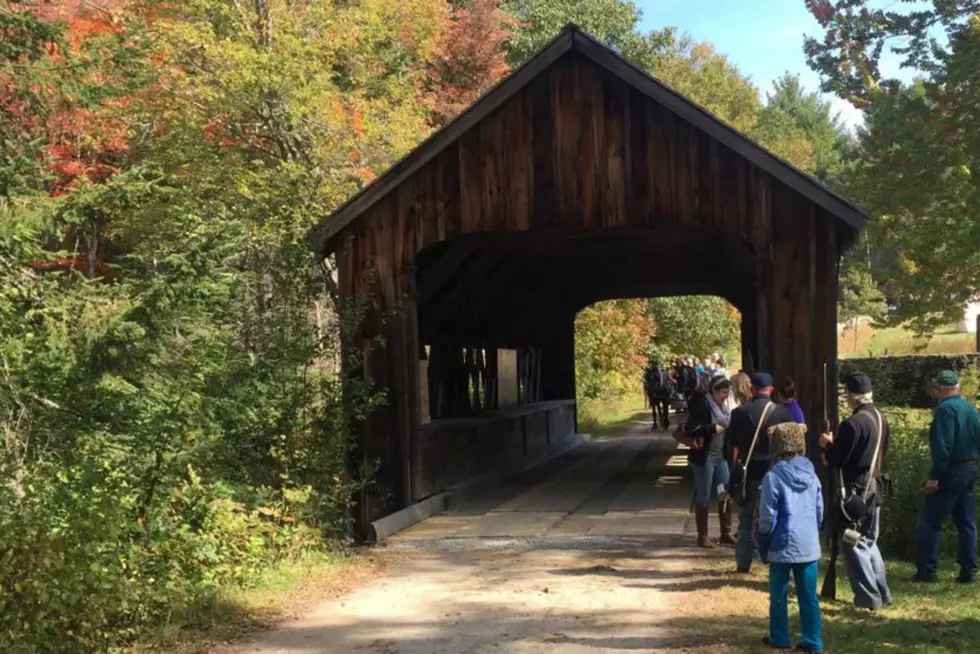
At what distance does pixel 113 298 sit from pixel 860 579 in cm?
645

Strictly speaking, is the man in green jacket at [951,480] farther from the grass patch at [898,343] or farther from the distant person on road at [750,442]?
the grass patch at [898,343]

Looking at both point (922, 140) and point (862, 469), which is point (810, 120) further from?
point (862, 469)

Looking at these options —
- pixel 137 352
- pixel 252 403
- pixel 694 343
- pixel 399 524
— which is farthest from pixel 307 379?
pixel 694 343

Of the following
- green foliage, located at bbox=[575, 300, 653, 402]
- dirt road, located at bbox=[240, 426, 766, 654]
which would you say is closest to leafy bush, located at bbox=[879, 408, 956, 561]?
dirt road, located at bbox=[240, 426, 766, 654]

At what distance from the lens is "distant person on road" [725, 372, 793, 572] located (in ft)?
24.7

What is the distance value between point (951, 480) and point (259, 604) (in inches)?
231

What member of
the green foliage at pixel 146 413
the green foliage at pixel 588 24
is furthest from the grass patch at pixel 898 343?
the green foliage at pixel 146 413

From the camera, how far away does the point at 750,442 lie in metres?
7.54

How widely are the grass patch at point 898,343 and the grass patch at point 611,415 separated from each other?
883cm

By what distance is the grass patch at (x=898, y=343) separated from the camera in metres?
42.2

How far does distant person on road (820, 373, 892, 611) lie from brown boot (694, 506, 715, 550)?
222 centimetres

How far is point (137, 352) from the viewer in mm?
6848

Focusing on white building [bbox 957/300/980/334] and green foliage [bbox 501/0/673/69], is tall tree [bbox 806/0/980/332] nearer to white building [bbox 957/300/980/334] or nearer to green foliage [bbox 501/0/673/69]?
green foliage [bbox 501/0/673/69]

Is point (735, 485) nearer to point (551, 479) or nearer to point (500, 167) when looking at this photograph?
point (500, 167)
